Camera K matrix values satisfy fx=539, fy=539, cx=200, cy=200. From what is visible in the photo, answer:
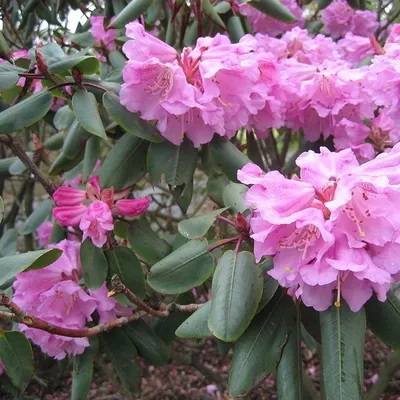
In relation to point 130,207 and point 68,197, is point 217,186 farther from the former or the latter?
point 68,197

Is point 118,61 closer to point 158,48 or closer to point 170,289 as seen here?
point 158,48

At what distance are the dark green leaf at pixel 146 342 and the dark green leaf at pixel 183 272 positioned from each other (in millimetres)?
469

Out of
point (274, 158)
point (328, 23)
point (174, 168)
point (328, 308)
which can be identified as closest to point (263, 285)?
point (328, 308)

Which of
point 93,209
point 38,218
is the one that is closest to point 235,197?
point 93,209

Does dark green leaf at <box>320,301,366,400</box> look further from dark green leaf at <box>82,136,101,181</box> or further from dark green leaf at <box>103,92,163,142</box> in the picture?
dark green leaf at <box>82,136,101,181</box>

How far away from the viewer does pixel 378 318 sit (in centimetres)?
90

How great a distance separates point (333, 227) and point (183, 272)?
32cm

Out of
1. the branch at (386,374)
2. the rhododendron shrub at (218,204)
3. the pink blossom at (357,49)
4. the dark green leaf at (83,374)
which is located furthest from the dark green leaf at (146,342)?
the pink blossom at (357,49)

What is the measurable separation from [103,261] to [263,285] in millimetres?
464

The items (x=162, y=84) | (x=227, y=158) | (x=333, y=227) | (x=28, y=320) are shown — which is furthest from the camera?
(x=227, y=158)

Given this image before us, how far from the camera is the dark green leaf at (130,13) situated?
1361 mm

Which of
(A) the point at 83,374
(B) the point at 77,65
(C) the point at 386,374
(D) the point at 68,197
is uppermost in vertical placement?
(B) the point at 77,65

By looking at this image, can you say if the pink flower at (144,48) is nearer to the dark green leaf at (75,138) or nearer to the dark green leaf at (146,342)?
the dark green leaf at (75,138)

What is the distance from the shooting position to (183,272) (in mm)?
999
